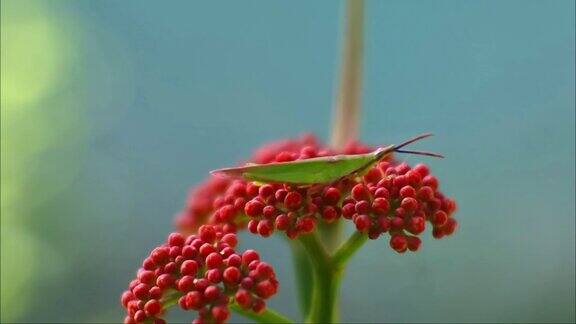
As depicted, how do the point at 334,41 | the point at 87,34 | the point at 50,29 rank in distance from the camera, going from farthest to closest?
the point at 334,41 < the point at 87,34 < the point at 50,29

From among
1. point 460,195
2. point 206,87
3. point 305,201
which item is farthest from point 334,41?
point 305,201

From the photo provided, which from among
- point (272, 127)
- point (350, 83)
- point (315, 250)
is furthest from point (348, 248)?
point (272, 127)

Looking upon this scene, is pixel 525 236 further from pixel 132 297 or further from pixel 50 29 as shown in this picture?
pixel 132 297

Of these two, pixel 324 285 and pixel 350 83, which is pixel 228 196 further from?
pixel 350 83

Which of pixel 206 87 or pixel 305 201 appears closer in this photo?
pixel 305 201

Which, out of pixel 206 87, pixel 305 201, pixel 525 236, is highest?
pixel 206 87

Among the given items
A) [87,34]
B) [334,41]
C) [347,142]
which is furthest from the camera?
[334,41]

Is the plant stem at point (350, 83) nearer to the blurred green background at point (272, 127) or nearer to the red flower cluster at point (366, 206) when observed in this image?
the red flower cluster at point (366, 206)
